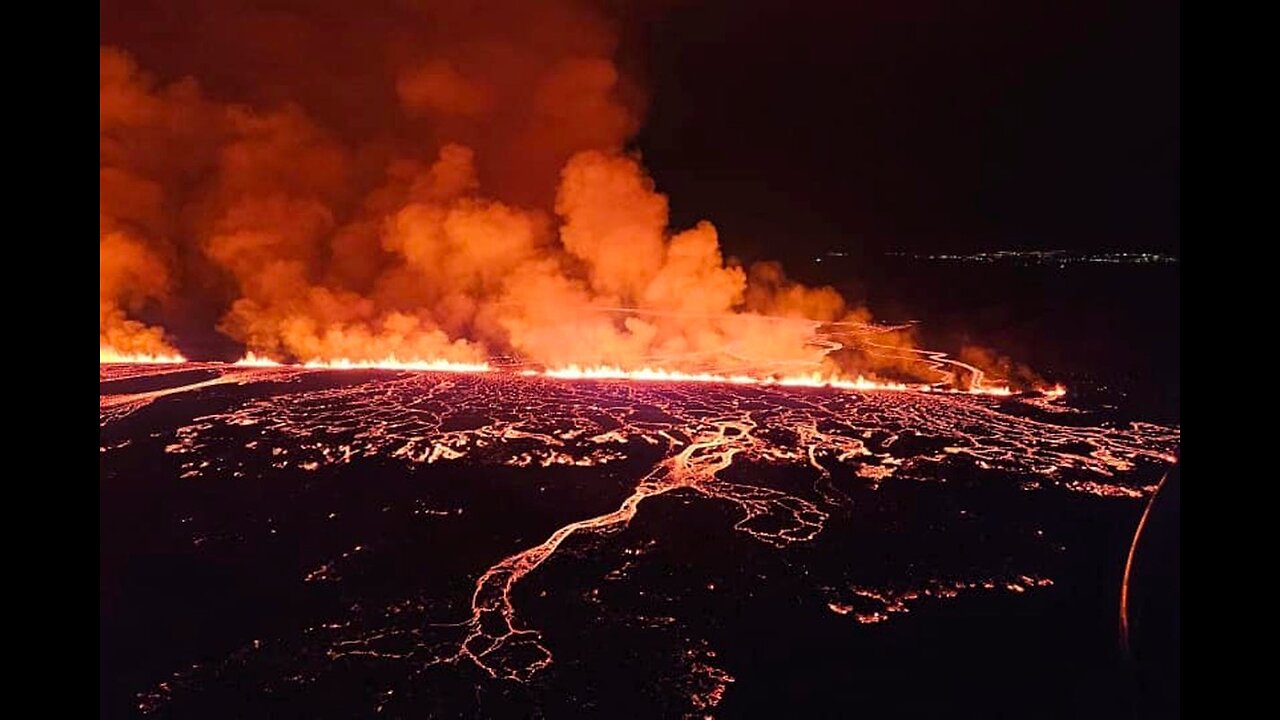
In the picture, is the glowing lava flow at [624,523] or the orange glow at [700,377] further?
the orange glow at [700,377]

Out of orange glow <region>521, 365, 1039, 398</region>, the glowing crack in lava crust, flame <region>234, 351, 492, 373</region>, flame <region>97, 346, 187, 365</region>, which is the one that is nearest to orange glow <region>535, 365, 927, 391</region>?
orange glow <region>521, 365, 1039, 398</region>

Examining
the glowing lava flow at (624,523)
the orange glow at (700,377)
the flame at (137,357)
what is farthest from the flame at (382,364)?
the glowing lava flow at (624,523)

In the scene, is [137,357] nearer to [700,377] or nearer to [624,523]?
[700,377]

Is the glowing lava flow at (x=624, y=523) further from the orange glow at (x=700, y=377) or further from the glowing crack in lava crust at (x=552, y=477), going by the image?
the orange glow at (x=700, y=377)

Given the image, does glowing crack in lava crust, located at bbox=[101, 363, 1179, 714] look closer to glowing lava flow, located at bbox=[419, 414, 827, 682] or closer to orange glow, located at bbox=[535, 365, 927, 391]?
glowing lava flow, located at bbox=[419, 414, 827, 682]

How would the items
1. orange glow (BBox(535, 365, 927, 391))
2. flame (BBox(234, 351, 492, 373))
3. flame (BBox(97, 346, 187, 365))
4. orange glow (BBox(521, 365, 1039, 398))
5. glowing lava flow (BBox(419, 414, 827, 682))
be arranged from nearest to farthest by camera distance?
glowing lava flow (BBox(419, 414, 827, 682))
orange glow (BBox(521, 365, 1039, 398))
orange glow (BBox(535, 365, 927, 391))
flame (BBox(234, 351, 492, 373))
flame (BBox(97, 346, 187, 365))

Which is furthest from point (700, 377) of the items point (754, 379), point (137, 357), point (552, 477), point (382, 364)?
point (137, 357)
